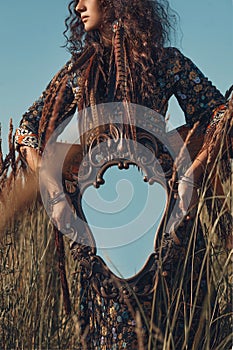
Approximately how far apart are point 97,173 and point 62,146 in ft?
0.49

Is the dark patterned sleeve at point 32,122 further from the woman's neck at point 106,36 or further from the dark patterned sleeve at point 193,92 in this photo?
the dark patterned sleeve at point 193,92

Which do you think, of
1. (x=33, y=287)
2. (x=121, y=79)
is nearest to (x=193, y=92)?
(x=121, y=79)

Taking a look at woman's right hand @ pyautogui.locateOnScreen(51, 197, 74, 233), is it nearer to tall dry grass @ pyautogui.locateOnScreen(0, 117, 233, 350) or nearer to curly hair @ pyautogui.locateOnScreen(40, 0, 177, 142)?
tall dry grass @ pyautogui.locateOnScreen(0, 117, 233, 350)

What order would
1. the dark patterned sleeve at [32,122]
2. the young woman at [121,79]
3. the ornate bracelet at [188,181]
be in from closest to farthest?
the ornate bracelet at [188,181] → the young woman at [121,79] → the dark patterned sleeve at [32,122]

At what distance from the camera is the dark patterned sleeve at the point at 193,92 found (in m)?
1.96

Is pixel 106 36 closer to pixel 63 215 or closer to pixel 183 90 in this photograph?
pixel 183 90

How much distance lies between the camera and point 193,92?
1972 mm

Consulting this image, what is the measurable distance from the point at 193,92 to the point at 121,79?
23 centimetres

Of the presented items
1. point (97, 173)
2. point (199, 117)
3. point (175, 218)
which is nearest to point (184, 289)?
point (175, 218)

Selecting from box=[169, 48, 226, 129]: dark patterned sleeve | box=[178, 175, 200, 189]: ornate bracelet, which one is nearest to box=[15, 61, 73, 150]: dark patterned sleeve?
box=[169, 48, 226, 129]: dark patterned sleeve

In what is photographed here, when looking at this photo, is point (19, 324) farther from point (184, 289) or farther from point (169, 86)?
point (169, 86)

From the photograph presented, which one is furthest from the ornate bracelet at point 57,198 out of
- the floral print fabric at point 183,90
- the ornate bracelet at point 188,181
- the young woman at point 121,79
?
the ornate bracelet at point 188,181

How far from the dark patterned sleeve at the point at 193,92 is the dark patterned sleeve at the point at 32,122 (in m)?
0.34

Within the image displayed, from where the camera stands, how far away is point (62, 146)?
1949 mm
